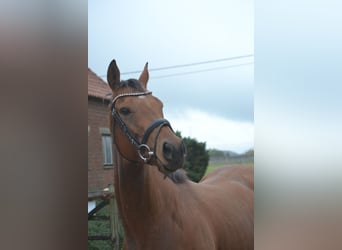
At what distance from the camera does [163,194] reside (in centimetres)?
238

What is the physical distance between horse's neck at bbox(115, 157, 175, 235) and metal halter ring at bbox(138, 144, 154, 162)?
0.11 m

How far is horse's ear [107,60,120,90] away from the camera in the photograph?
2.55m

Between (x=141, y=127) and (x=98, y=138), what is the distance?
58cm

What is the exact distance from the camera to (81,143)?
10.3 ft

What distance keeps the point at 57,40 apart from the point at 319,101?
6.09 feet

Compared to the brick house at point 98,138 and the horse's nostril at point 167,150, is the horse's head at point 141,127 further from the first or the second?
the brick house at point 98,138

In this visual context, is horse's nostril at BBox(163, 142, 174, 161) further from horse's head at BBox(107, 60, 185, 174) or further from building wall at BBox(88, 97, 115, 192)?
building wall at BBox(88, 97, 115, 192)

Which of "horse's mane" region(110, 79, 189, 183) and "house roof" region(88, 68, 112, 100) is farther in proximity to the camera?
"house roof" region(88, 68, 112, 100)

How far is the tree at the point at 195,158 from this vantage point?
8.02 ft

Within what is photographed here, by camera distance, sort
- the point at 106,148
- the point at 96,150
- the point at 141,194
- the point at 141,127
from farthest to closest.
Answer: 1. the point at 96,150
2. the point at 106,148
3. the point at 141,194
4. the point at 141,127

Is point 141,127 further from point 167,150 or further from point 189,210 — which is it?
point 189,210

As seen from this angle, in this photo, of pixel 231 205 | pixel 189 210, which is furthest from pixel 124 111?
pixel 231 205

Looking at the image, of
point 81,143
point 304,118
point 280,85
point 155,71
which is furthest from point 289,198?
point 81,143

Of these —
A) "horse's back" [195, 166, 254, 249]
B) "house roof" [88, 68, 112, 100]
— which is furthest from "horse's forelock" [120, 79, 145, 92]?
"horse's back" [195, 166, 254, 249]
